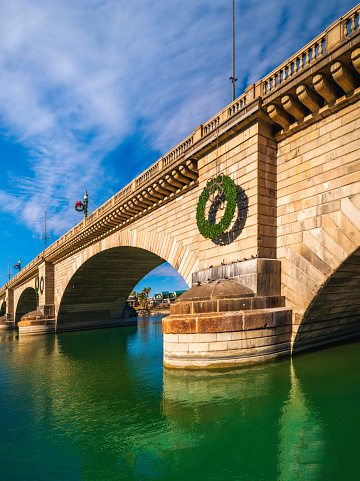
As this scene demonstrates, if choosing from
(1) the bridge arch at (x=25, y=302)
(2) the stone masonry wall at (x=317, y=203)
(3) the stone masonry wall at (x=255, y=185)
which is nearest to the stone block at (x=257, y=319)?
(2) the stone masonry wall at (x=317, y=203)

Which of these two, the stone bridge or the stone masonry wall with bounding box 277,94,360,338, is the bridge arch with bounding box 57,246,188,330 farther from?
the stone masonry wall with bounding box 277,94,360,338

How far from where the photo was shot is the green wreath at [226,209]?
14.4 metres

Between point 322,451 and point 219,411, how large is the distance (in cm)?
285

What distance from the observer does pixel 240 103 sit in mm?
14648

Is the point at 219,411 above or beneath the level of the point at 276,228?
beneath

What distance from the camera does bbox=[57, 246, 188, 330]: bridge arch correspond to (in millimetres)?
34094

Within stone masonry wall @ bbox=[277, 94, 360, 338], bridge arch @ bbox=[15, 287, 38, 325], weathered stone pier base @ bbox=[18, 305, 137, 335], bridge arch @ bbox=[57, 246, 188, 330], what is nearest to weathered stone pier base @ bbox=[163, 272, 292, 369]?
stone masonry wall @ bbox=[277, 94, 360, 338]

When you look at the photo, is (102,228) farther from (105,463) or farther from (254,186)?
(105,463)

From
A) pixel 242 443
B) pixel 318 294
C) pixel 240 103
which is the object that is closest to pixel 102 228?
pixel 240 103

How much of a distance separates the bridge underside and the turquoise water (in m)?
20.7

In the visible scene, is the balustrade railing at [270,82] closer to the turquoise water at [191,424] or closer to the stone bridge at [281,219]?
the stone bridge at [281,219]

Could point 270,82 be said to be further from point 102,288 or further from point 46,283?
point 46,283

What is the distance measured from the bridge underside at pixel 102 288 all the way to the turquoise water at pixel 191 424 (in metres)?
20.7

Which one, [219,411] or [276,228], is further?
[276,228]
